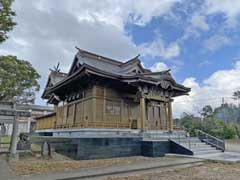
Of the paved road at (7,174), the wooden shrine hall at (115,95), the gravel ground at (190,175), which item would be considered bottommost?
the gravel ground at (190,175)

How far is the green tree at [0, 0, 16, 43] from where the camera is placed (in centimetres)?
1179

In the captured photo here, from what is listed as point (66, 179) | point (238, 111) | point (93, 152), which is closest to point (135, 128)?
point (93, 152)

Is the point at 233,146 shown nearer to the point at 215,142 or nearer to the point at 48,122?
the point at 215,142

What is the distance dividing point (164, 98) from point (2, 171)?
1088 centimetres

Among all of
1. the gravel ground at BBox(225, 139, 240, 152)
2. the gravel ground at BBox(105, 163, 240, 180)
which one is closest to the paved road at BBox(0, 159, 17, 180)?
the gravel ground at BBox(105, 163, 240, 180)

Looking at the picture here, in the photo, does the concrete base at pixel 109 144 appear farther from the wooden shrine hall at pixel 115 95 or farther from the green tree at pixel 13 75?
the green tree at pixel 13 75

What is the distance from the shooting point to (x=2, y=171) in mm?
7070

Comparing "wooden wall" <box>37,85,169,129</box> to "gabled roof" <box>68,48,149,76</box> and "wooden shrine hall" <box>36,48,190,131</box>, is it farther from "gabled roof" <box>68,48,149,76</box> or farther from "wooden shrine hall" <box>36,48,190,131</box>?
"gabled roof" <box>68,48,149,76</box>

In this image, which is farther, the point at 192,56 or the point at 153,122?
the point at 192,56

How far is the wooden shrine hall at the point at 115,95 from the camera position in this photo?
42.8 feet

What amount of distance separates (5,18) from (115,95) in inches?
316

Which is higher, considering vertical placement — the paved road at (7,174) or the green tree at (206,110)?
the green tree at (206,110)

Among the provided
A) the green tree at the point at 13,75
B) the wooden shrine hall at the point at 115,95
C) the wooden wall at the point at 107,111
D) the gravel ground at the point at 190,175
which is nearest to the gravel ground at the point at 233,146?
the wooden shrine hall at the point at 115,95

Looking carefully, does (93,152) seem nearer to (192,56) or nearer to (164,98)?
(164,98)
